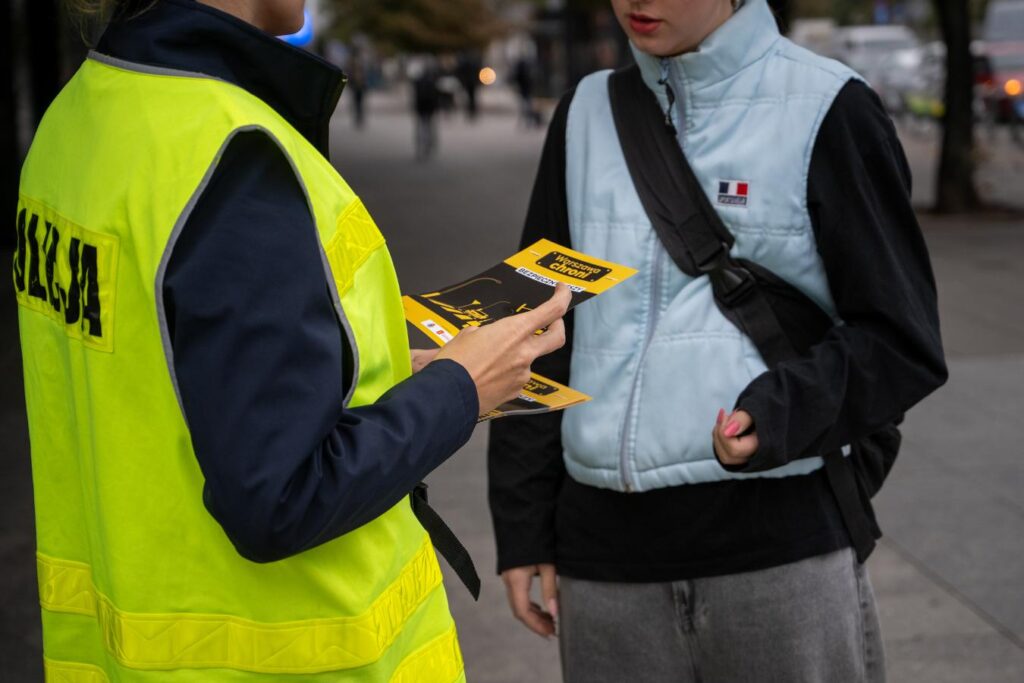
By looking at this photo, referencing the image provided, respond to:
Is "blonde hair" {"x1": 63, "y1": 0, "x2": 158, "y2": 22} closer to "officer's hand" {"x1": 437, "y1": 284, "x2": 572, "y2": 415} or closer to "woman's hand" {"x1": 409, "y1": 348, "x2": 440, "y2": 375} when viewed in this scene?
"officer's hand" {"x1": 437, "y1": 284, "x2": 572, "y2": 415}

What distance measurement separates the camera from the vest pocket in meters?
1.51

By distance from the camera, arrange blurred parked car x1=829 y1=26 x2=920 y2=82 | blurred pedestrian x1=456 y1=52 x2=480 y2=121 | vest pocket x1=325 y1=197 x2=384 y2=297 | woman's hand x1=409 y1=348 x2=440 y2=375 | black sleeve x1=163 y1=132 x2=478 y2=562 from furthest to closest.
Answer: blurred pedestrian x1=456 y1=52 x2=480 y2=121 → blurred parked car x1=829 y1=26 x2=920 y2=82 → woman's hand x1=409 y1=348 x2=440 y2=375 → vest pocket x1=325 y1=197 x2=384 y2=297 → black sleeve x1=163 y1=132 x2=478 y2=562

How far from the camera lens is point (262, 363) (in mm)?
1391

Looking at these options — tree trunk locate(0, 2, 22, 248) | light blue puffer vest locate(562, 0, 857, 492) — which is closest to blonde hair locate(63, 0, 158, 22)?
Answer: light blue puffer vest locate(562, 0, 857, 492)

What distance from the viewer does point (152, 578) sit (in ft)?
5.11

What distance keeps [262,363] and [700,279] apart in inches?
37.6

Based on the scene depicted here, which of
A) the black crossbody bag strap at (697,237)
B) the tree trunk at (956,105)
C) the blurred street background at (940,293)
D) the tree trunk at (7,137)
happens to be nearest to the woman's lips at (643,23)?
the black crossbody bag strap at (697,237)

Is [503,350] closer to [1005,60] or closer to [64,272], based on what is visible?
[64,272]

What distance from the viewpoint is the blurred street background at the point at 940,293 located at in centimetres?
445

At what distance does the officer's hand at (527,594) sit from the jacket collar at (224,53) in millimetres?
1089

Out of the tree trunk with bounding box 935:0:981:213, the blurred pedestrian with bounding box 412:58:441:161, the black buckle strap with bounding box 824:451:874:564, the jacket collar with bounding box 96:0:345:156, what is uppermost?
the jacket collar with bounding box 96:0:345:156

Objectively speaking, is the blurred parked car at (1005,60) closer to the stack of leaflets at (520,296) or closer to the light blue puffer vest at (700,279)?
the light blue puffer vest at (700,279)

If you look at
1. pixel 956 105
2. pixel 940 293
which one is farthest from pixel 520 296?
pixel 956 105

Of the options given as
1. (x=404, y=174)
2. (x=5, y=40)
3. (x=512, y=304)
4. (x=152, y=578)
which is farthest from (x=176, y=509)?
(x=404, y=174)
